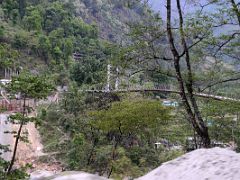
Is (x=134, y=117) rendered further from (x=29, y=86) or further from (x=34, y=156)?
(x=34, y=156)

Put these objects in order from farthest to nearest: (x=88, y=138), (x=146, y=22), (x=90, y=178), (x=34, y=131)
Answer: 1. (x=34, y=131)
2. (x=88, y=138)
3. (x=146, y=22)
4. (x=90, y=178)

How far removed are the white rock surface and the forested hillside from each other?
324 cm

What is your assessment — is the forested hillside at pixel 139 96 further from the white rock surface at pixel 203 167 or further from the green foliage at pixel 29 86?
the white rock surface at pixel 203 167

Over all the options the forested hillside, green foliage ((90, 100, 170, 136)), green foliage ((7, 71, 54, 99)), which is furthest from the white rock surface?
green foliage ((90, 100, 170, 136))

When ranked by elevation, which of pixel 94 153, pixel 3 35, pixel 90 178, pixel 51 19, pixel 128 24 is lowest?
pixel 94 153

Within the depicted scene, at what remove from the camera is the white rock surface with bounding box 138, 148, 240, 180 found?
5.68 ft

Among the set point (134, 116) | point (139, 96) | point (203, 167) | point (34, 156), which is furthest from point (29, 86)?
point (34, 156)

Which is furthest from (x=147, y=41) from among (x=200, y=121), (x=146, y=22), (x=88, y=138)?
(x=88, y=138)

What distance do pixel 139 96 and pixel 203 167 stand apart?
14120 millimetres

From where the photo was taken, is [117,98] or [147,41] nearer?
[147,41]

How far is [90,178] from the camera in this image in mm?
2010

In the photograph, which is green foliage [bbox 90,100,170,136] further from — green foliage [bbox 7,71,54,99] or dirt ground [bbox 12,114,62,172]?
dirt ground [bbox 12,114,62,172]

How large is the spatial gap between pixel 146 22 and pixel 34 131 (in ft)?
65.8

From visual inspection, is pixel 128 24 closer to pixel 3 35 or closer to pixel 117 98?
pixel 117 98
